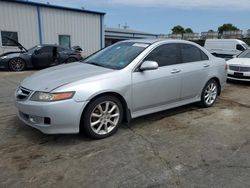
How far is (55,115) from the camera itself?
3340mm

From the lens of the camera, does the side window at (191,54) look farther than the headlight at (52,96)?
Yes

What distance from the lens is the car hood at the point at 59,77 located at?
3533 millimetres

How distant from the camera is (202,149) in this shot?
3.51 metres

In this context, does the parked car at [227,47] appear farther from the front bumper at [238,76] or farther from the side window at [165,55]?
the side window at [165,55]

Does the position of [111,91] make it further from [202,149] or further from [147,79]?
[202,149]

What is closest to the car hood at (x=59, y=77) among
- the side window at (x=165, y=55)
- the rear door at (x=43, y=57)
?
the side window at (x=165, y=55)

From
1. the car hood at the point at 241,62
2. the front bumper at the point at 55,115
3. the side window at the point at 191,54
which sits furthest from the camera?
the car hood at the point at 241,62

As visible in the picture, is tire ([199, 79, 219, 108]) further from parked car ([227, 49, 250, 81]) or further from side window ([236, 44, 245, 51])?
side window ([236, 44, 245, 51])

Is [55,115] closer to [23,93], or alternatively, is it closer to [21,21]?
[23,93]

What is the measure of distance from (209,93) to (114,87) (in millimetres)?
2717

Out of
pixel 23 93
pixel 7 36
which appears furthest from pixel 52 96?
pixel 7 36

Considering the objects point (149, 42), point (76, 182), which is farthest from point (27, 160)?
point (149, 42)

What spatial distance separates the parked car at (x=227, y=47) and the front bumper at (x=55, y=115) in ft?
49.6

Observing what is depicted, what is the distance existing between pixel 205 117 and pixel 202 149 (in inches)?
59.6
